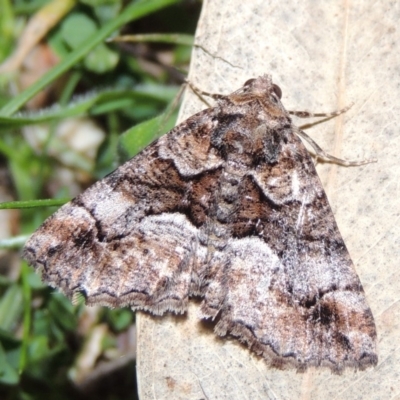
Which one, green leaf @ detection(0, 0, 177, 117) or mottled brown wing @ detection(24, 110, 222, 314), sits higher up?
green leaf @ detection(0, 0, 177, 117)

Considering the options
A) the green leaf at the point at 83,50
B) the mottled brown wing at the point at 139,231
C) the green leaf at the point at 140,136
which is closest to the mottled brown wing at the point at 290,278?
the mottled brown wing at the point at 139,231

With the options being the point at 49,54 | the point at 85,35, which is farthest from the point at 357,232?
the point at 49,54

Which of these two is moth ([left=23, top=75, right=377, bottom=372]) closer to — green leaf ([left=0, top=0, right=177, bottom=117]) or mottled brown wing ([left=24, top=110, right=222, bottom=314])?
mottled brown wing ([left=24, top=110, right=222, bottom=314])

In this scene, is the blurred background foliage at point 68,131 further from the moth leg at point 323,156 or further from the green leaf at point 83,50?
the moth leg at point 323,156

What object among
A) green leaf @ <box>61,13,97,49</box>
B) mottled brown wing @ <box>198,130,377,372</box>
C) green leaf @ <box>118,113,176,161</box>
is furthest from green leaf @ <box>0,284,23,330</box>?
green leaf @ <box>61,13,97,49</box>

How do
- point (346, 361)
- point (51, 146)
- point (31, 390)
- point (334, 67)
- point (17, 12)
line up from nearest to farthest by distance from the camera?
point (346, 361) < point (334, 67) < point (31, 390) < point (17, 12) < point (51, 146)

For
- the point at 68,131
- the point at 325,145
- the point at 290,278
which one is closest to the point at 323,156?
the point at 325,145

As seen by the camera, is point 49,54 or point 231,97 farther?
point 49,54

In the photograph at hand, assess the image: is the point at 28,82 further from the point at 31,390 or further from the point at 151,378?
the point at 151,378
